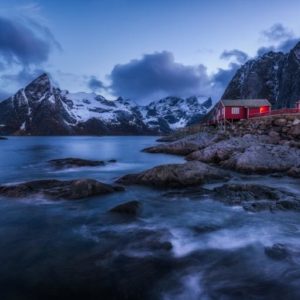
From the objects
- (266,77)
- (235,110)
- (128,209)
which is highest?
(266,77)

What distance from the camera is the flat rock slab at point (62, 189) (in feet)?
51.9

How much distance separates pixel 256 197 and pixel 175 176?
5.04 metres

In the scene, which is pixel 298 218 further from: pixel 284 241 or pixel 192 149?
pixel 192 149

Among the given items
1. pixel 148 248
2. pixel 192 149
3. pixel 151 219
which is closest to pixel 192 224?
pixel 151 219

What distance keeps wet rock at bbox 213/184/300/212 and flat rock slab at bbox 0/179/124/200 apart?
5.65 m

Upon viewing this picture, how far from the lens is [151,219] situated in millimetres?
12820

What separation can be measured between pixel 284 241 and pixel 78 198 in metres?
9.30

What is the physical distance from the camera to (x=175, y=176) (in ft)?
61.7

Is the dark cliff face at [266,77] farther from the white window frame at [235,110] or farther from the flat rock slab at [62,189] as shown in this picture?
the flat rock slab at [62,189]

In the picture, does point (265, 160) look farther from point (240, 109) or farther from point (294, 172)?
point (240, 109)

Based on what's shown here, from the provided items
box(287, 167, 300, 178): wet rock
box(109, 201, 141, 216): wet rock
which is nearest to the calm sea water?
box(109, 201, 141, 216): wet rock

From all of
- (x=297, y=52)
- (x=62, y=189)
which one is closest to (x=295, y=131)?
(x=62, y=189)

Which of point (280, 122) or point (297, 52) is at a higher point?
point (297, 52)


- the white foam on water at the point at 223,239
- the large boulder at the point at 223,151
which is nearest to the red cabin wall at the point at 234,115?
the large boulder at the point at 223,151
